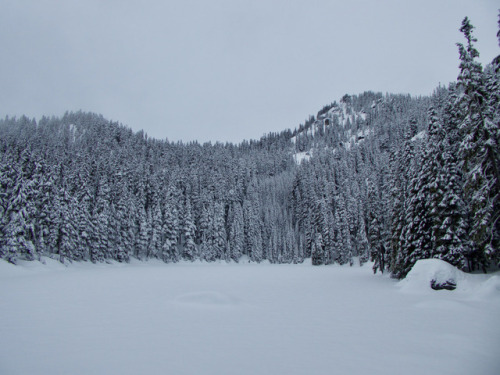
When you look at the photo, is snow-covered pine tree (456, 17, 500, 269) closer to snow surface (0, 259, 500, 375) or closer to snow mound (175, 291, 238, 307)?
snow surface (0, 259, 500, 375)

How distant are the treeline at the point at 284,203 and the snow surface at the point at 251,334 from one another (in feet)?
25.9

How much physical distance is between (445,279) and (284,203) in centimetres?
11088

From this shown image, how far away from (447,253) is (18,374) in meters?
30.1

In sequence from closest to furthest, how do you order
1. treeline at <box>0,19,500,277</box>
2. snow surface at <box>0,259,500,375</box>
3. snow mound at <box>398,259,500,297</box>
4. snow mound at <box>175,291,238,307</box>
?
snow surface at <box>0,259,500,375</box> → snow mound at <box>175,291,238,307</box> → snow mound at <box>398,259,500,297</box> → treeline at <box>0,19,500,277</box>

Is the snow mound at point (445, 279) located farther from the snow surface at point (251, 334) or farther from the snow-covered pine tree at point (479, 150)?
the snow-covered pine tree at point (479, 150)

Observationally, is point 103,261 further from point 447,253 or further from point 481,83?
point 481,83

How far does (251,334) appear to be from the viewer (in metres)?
13.0

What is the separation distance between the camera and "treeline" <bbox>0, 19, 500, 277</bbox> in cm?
2256

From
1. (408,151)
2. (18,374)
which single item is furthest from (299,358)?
(408,151)

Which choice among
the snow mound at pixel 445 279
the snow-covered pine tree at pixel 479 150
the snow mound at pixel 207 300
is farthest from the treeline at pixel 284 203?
the snow mound at pixel 207 300

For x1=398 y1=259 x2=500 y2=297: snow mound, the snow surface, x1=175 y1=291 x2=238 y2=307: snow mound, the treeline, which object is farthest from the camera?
the treeline

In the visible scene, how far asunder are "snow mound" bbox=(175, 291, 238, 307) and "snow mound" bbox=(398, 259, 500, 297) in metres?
A: 15.3

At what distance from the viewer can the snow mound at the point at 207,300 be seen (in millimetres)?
20109

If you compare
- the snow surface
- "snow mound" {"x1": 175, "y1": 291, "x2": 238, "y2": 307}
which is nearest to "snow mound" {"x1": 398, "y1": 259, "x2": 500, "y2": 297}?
the snow surface
